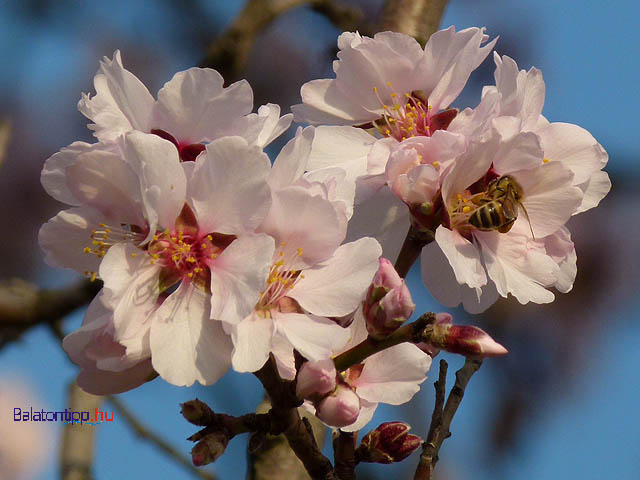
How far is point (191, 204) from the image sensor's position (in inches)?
42.8

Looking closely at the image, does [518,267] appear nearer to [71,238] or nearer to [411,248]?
[411,248]

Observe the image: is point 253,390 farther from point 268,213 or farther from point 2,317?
point 268,213

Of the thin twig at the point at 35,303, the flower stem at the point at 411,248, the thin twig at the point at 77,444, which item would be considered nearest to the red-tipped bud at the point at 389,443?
the flower stem at the point at 411,248

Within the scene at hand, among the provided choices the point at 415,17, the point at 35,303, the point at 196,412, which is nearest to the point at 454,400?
the point at 196,412

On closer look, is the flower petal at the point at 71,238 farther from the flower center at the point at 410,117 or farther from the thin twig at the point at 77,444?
the thin twig at the point at 77,444

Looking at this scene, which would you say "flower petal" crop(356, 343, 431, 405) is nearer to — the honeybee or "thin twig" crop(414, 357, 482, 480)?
"thin twig" crop(414, 357, 482, 480)

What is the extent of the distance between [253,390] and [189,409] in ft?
6.32

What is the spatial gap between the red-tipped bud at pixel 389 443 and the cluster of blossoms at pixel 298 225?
5 cm

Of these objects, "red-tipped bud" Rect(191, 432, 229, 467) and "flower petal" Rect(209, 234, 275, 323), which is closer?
"flower petal" Rect(209, 234, 275, 323)

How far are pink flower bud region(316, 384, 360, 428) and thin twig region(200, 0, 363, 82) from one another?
183 centimetres

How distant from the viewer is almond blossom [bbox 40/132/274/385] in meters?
1.01

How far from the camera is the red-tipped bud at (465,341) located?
1.07 m

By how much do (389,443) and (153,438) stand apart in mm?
1481

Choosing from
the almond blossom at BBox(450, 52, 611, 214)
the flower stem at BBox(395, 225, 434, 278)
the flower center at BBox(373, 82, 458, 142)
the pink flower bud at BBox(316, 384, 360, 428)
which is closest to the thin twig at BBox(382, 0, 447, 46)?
the flower center at BBox(373, 82, 458, 142)
